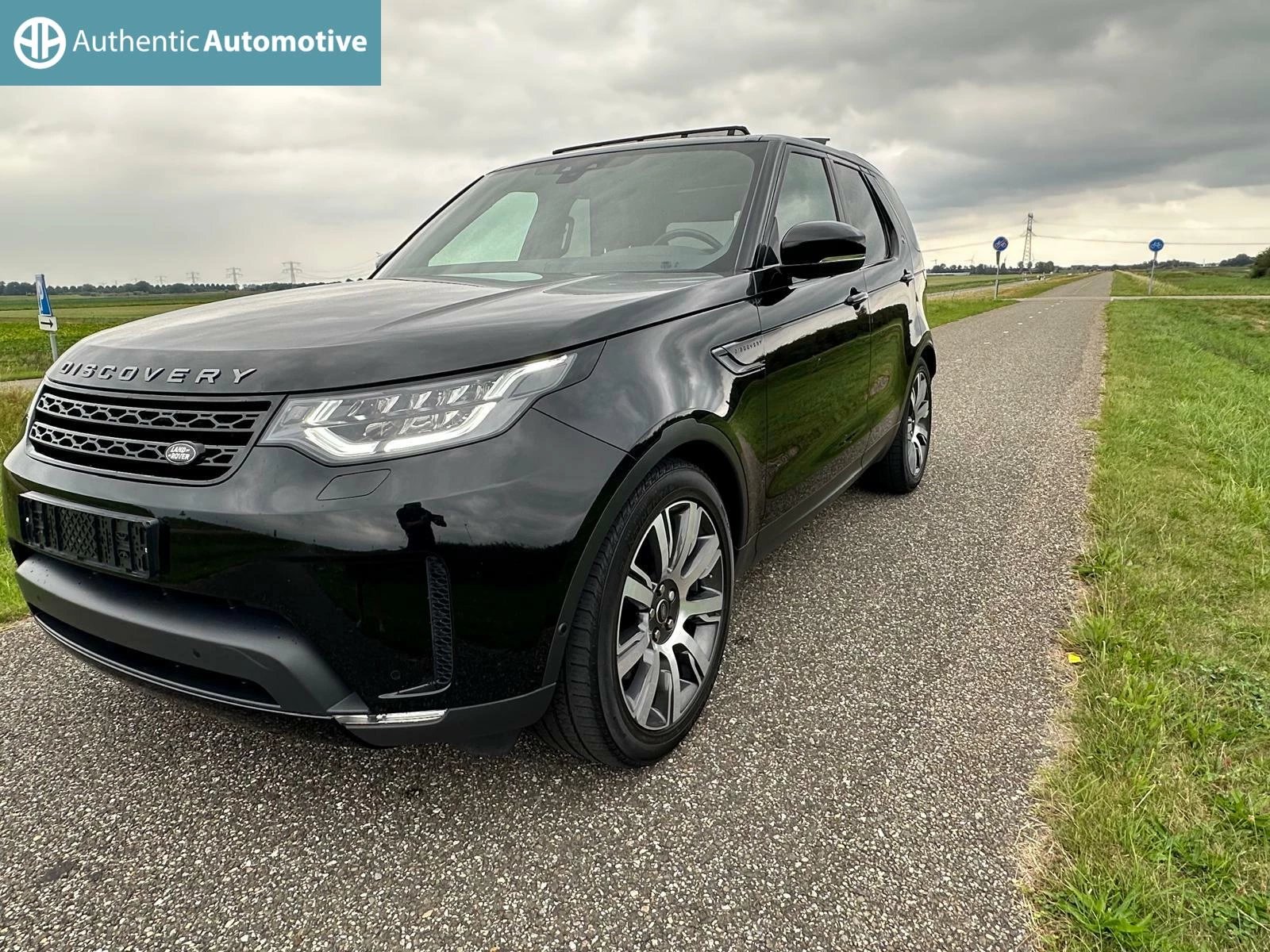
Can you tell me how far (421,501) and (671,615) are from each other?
0.90m

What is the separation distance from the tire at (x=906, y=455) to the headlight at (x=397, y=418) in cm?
325

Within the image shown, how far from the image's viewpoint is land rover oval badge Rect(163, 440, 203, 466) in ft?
6.00

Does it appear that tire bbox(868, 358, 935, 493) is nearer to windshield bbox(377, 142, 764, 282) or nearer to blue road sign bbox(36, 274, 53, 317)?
windshield bbox(377, 142, 764, 282)

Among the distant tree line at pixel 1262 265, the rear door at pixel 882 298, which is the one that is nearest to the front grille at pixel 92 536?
the rear door at pixel 882 298

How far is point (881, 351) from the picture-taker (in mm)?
4035

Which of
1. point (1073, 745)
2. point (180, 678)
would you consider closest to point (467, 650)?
point (180, 678)

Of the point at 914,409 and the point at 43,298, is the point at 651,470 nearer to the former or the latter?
the point at 914,409

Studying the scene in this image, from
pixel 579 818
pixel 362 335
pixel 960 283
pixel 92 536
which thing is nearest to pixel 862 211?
pixel 362 335

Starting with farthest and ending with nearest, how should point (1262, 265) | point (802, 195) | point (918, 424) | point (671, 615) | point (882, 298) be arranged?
1. point (1262, 265)
2. point (918, 424)
3. point (882, 298)
4. point (802, 195)
5. point (671, 615)

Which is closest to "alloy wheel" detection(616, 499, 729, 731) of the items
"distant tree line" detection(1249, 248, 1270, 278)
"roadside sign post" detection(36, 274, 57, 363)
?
"roadside sign post" detection(36, 274, 57, 363)

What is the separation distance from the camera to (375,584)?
173cm

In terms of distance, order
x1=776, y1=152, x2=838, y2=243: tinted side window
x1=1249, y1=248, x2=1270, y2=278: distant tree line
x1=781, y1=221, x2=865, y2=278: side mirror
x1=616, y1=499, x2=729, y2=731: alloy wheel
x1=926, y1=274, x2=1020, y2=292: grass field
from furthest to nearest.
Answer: x1=1249, y1=248, x2=1270, y2=278: distant tree line → x1=926, y1=274, x2=1020, y2=292: grass field → x1=776, y1=152, x2=838, y2=243: tinted side window → x1=781, y1=221, x2=865, y2=278: side mirror → x1=616, y1=499, x2=729, y2=731: alloy wheel

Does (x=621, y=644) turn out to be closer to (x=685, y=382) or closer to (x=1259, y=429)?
(x=685, y=382)

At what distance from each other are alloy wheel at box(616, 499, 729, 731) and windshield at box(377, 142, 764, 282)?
0.96 meters
